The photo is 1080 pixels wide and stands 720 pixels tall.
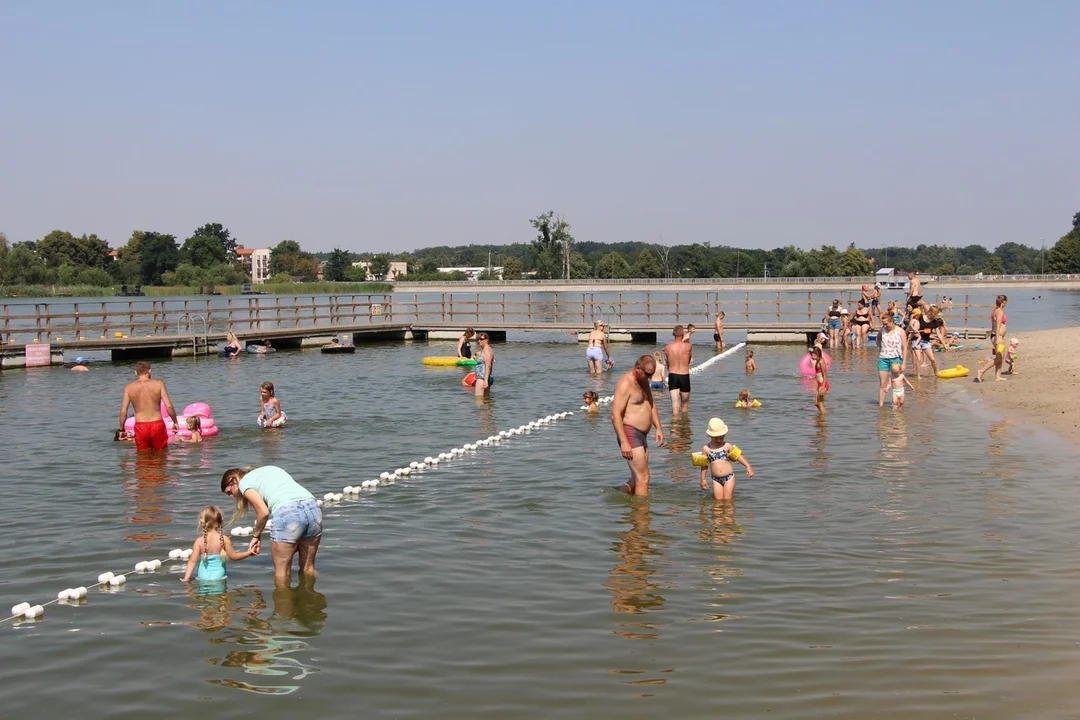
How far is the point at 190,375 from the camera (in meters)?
30.4

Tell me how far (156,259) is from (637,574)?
165939 mm

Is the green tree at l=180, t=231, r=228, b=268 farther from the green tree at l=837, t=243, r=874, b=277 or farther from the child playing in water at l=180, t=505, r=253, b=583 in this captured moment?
the child playing in water at l=180, t=505, r=253, b=583

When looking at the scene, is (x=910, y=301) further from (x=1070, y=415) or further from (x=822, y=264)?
(x=822, y=264)

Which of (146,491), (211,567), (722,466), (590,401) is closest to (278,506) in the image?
(211,567)

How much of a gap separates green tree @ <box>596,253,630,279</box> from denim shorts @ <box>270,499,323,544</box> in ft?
590

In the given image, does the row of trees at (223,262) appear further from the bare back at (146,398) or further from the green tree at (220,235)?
the bare back at (146,398)

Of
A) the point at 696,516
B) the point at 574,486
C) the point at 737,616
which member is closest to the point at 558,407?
the point at 574,486

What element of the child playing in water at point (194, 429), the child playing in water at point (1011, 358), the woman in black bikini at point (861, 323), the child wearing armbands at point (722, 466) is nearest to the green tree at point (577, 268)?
the woman in black bikini at point (861, 323)

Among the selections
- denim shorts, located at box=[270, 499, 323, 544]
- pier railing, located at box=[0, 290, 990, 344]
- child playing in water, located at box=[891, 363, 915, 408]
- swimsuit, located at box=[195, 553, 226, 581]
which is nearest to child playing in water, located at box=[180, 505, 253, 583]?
swimsuit, located at box=[195, 553, 226, 581]

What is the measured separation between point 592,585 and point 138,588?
13.5ft

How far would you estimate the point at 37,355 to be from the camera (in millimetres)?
33312

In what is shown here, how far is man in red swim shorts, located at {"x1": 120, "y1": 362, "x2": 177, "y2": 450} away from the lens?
15.8 metres

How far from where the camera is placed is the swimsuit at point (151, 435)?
16156 millimetres

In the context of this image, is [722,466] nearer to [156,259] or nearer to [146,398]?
[146,398]
